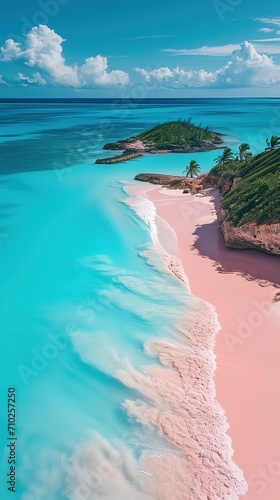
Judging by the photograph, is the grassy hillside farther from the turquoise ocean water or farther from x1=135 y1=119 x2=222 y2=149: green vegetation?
x1=135 y1=119 x2=222 y2=149: green vegetation

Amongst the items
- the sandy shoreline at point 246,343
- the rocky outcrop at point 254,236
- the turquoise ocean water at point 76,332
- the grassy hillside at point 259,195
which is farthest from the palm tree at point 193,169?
the rocky outcrop at point 254,236

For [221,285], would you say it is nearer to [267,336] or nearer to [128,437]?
[267,336]

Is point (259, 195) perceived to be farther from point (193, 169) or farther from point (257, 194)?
point (193, 169)

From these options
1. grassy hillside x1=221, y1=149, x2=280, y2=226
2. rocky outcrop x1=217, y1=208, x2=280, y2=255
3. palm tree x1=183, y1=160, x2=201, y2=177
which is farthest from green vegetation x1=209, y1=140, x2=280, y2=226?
palm tree x1=183, y1=160, x2=201, y2=177

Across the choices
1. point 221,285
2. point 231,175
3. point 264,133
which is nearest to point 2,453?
point 221,285

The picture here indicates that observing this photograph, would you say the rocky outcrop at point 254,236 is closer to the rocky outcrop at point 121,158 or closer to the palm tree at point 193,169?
the palm tree at point 193,169

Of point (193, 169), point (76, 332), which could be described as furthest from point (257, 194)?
point (193, 169)
